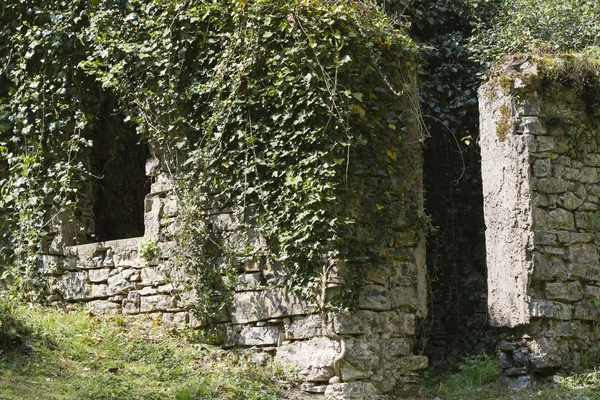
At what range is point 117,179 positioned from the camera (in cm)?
995

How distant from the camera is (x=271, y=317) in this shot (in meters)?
7.33

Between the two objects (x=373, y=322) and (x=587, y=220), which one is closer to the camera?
(x=373, y=322)

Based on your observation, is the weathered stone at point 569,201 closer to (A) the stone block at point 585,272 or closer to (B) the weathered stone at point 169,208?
(A) the stone block at point 585,272

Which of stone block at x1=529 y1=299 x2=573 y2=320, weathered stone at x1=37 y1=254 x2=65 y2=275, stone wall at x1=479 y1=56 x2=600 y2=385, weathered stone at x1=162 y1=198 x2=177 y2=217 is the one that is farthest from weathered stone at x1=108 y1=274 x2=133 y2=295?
stone block at x1=529 y1=299 x2=573 y2=320

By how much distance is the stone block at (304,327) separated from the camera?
7059 millimetres

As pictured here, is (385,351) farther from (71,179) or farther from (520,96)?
(71,179)

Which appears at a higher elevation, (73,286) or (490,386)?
(73,286)

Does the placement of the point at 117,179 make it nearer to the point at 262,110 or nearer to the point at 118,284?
the point at 118,284

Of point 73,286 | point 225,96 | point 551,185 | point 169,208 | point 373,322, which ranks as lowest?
point 373,322

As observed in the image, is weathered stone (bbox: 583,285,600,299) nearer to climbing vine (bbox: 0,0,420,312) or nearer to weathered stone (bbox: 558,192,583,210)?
weathered stone (bbox: 558,192,583,210)

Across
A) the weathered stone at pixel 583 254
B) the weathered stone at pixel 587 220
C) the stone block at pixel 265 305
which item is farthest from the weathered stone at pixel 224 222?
the weathered stone at pixel 587 220

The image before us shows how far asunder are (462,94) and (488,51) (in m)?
0.59

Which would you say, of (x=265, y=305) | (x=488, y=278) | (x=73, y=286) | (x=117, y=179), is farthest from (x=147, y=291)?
(x=488, y=278)

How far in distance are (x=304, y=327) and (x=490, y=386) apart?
2.03m
